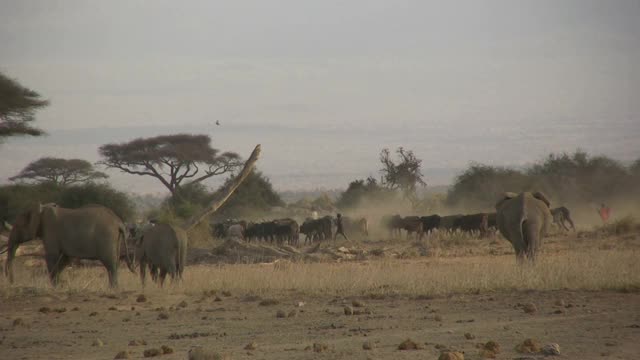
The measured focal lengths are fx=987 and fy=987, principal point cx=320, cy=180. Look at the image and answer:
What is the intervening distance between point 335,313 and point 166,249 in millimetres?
4924

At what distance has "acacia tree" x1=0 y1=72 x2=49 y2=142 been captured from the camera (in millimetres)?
29031

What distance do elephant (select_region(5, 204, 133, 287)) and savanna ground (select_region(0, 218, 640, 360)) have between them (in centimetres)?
45

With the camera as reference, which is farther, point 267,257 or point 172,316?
point 267,257

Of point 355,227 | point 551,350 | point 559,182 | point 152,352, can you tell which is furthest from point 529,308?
point 559,182

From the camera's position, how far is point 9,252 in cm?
1661

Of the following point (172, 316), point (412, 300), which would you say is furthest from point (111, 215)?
point (412, 300)

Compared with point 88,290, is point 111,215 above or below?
above

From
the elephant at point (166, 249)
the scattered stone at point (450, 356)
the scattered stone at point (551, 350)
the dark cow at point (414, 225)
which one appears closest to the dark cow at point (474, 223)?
the dark cow at point (414, 225)

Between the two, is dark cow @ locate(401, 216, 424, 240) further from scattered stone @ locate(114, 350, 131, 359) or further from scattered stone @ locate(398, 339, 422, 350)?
scattered stone @ locate(114, 350, 131, 359)

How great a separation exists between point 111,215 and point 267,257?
27.0ft

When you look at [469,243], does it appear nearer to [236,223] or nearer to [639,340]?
[236,223]

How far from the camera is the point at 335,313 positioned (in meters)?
12.3

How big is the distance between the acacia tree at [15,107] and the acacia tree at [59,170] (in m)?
25.1

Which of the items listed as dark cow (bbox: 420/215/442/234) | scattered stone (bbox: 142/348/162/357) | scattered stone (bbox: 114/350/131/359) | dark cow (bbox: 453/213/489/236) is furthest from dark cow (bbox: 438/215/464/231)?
scattered stone (bbox: 114/350/131/359)
